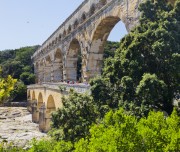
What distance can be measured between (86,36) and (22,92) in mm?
39795

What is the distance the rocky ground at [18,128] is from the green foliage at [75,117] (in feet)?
41.5

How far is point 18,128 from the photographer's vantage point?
124 ft

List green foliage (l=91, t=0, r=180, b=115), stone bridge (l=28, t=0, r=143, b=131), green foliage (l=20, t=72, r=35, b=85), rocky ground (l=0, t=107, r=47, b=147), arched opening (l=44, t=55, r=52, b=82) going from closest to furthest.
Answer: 1. green foliage (l=91, t=0, r=180, b=115)
2. stone bridge (l=28, t=0, r=143, b=131)
3. rocky ground (l=0, t=107, r=47, b=147)
4. arched opening (l=44, t=55, r=52, b=82)
5. green foliage (l=20, t=72, r=35, b=85)

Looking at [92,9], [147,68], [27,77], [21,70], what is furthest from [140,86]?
[21,70]

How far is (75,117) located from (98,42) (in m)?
10.6

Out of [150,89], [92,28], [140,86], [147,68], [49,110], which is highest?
[92,28]

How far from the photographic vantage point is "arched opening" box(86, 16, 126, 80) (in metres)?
22.7

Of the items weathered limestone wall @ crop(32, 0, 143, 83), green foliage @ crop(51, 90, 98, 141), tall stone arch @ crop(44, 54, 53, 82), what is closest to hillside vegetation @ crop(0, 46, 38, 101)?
tall stone arch @ crop(44, 54, 53, 82)

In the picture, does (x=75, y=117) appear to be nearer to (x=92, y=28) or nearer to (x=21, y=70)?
(x=92, y=28)

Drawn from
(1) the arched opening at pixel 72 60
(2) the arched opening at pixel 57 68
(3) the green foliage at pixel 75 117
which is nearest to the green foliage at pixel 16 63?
(2) the arched opening at pixel 57 68

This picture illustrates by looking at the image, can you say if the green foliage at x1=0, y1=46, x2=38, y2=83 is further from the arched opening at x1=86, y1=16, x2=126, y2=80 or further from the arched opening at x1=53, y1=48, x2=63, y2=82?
the arched opening at x1=86, y1=16, x2=126, y2=80

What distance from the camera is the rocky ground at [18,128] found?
104ft

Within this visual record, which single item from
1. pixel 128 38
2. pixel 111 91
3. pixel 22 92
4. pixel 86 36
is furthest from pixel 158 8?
pixel 22 92

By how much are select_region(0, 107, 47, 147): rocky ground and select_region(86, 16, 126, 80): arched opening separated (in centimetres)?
947
